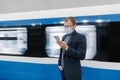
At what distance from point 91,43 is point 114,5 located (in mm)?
772

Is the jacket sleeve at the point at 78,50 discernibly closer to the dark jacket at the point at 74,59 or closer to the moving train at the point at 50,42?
the dark jacket at the point at 74,59

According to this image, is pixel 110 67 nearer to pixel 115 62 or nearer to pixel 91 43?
pixel 115 62

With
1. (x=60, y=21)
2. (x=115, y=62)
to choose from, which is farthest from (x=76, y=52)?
(x=60, y=21)

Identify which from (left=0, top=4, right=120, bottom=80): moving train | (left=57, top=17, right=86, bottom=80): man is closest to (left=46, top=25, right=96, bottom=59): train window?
(left=0, top=4, right=120, bottom=80): moving train

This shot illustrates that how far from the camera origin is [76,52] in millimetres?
4332

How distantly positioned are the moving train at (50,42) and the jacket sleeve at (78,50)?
2.85 feet

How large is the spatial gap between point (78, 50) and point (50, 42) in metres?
1.69

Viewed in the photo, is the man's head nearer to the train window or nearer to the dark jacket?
the dark jacket

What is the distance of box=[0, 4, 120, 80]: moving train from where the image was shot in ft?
17.1

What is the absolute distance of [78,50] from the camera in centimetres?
445

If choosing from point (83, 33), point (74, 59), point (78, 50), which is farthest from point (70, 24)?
point (83, 33)

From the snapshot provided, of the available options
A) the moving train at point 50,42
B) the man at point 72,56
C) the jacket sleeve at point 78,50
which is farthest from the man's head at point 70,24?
the moving train at point 50,42

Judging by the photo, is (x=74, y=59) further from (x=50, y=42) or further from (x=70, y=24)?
(x=50, y=42)

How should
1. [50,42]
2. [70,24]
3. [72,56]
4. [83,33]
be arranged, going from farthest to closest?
1. [50,42]
2. [83,33]
3. [70,24]
4. [72,56]
